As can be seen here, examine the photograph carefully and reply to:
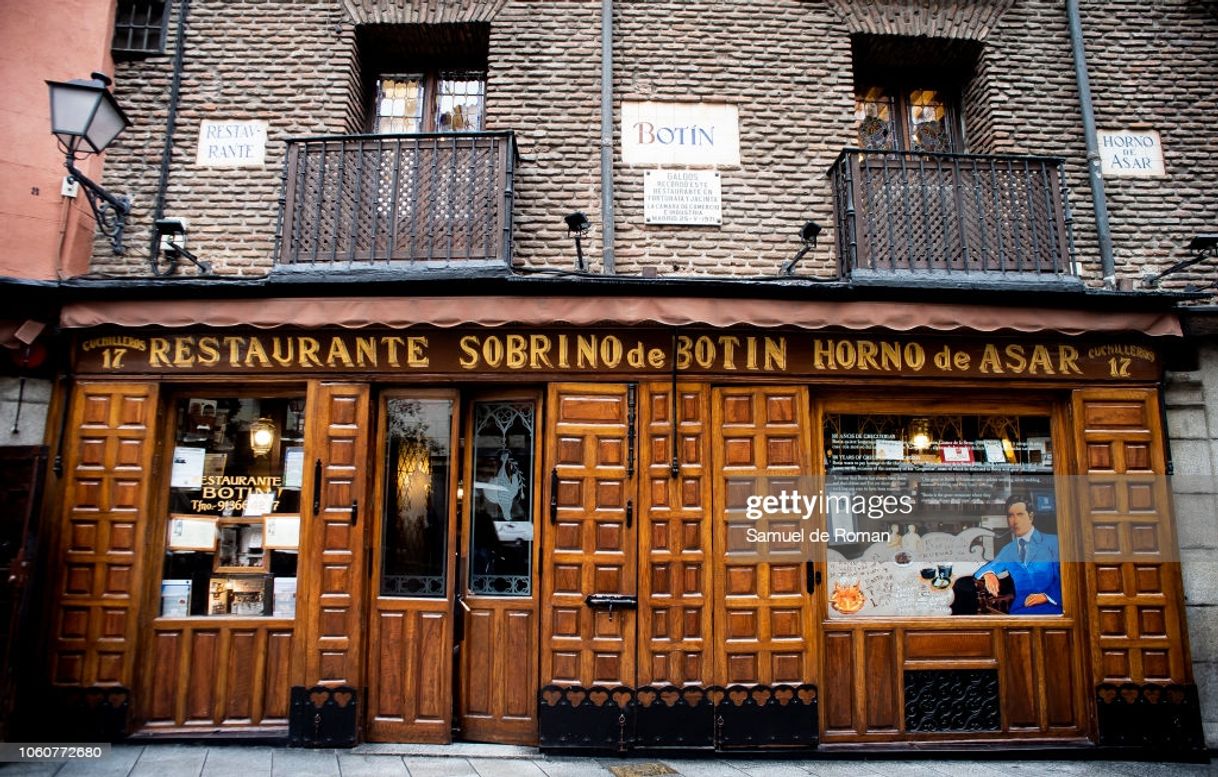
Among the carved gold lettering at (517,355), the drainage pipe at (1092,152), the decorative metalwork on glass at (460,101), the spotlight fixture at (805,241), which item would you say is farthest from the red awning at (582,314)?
the decorative metalwork on glass at (460,101)

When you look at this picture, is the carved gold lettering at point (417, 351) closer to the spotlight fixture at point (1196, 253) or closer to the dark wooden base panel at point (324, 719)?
the dark wooden base panel at point (324, 719)

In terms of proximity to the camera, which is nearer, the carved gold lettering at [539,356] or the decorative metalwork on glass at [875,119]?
the carved gold lettering at [539,356]

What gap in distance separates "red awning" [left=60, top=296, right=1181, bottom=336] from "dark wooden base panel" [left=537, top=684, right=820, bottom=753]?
10.3 feet

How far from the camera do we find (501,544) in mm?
6262

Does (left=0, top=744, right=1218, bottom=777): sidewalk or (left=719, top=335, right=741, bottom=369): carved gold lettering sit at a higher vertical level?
(left=719, top=335, right=741, bottom=369): carved gold lettering

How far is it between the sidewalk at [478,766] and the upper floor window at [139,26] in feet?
22.3

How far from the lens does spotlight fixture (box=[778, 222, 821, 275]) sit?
6488mm

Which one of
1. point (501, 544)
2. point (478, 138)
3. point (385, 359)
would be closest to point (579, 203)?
point (478, 138)

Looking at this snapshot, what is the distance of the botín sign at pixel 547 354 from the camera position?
6195mm

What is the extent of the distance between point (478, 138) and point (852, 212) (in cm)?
362

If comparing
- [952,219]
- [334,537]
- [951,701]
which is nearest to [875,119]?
[952,219]

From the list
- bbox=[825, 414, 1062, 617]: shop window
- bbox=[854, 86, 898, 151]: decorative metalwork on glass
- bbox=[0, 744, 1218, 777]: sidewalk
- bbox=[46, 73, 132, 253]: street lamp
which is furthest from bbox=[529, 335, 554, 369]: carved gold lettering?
A: bbox=[854, 86, 898, 151]: decorative metalwork on glass

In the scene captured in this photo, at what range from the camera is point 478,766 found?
17.9 ft

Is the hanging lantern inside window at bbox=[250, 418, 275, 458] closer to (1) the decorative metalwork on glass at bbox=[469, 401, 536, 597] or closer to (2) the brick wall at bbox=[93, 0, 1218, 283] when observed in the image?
(2) the brick wall at bbox=[93, 0, 1218, 283]
